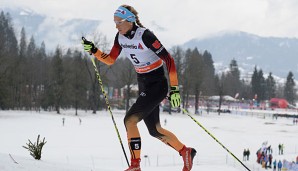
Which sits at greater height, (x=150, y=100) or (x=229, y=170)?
(x=150, y=100)

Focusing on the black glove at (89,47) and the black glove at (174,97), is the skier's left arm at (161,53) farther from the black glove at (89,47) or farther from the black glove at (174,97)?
the black glove at (89,47)

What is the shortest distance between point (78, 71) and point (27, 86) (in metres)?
18.9

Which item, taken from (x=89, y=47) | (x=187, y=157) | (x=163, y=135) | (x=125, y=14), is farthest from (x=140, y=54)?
(x=187, y=157)

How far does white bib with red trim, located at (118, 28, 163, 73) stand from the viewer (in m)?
5.57

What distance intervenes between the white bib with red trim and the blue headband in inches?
8.5

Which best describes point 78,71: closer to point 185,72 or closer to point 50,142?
point 185,72

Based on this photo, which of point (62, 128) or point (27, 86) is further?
point (27, 86)

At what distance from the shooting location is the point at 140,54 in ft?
18.5

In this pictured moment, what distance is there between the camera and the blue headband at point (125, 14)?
5.60 meters

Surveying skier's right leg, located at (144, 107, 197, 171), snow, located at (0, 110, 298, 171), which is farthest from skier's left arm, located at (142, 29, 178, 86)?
snow, located at (0, 110, 298, 171)

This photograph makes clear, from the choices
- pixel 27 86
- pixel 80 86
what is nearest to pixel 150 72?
pixel 80 86

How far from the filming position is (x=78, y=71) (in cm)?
6125

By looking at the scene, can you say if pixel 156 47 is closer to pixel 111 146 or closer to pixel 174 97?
pixel 174 97

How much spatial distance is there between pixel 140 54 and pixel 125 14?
685 mm
